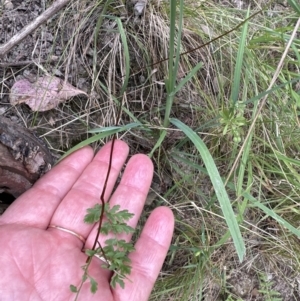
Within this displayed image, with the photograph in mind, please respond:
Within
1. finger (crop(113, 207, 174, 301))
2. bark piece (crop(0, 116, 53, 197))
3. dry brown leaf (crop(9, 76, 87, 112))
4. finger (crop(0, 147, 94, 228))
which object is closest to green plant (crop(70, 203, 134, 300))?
finger (crop(113, 207, 174, 301))

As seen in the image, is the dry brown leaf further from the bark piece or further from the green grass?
the bark piece

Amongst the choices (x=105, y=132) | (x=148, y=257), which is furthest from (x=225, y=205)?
(x=105, y=132)

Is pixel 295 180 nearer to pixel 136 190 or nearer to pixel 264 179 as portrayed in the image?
pixel 264 179

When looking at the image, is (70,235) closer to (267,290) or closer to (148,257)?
(148,257)

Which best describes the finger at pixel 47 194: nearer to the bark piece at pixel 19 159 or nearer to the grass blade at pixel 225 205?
the bark piece at pixel 19 159

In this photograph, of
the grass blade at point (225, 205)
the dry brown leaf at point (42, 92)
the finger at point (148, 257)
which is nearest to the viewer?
the grass blade at point (225, 205)

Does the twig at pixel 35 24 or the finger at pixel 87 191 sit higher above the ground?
the twig at pixel 35 24

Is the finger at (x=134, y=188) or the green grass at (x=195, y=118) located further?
the green grass at (x=195, y=118)

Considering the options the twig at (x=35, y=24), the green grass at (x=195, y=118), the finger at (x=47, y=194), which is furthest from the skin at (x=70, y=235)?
the twig at (x=35, y=24)
